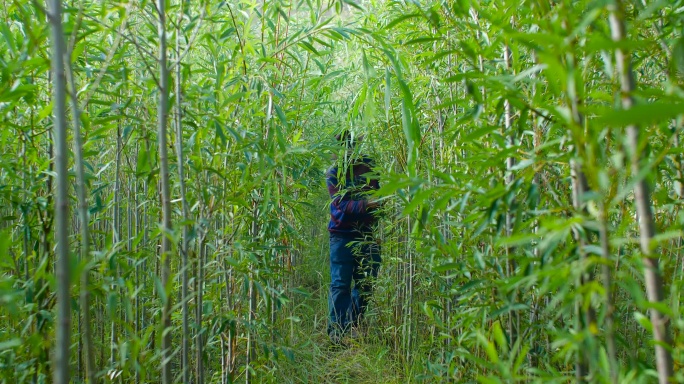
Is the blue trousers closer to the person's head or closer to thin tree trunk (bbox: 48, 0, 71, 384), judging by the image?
the person's head

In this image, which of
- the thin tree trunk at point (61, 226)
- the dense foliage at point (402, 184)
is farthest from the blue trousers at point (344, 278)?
the thin tree trunk at point (61, 226)

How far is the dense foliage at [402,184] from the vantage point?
34.6 inches

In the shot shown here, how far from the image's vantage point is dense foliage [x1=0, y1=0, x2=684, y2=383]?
0.88m

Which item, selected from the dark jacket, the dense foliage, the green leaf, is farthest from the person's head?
the green leaf

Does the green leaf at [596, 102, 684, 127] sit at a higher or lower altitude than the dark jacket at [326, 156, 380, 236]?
higher

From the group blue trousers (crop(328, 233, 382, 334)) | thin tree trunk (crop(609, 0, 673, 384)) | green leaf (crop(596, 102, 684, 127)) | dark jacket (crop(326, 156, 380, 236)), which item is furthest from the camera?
blue trousers (crop(328, 233, 382, 334))

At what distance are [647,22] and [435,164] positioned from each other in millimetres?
1313

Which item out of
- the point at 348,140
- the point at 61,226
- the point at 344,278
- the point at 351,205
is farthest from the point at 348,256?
the point at 61,226

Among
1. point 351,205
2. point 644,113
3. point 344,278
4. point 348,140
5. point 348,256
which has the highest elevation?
point 348,140

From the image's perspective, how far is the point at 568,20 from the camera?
2.87 feet

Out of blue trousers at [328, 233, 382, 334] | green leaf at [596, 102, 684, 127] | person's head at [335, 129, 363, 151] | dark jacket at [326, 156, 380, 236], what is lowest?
blue trousers at [328, 233, 382, 334]

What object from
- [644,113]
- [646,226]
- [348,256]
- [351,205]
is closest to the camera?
[644,113]

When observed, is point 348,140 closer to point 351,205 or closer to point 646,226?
point 351,205

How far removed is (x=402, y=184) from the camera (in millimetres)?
1129
